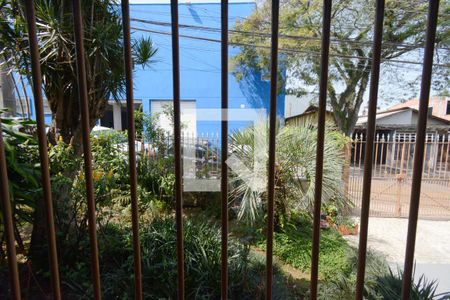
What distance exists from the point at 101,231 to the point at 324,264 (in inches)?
115

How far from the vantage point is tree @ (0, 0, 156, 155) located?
242 cm

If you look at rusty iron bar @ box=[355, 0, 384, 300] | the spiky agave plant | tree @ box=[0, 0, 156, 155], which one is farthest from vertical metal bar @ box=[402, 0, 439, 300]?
the spiky agave plant

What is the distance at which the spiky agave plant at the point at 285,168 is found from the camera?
3.91 m

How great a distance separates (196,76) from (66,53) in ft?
21.8

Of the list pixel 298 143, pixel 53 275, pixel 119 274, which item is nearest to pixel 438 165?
pixel 298 143

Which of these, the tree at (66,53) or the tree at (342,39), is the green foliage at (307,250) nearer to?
the tree at (66,53)

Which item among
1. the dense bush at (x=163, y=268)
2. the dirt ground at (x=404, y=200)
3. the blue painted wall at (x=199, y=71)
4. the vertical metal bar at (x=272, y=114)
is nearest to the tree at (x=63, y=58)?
the dense bush at (x=163, y=268)

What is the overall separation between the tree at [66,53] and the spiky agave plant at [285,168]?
6.59 ft

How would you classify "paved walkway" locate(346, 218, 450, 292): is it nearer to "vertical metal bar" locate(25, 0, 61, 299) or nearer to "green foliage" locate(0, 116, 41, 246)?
"vertical metal bar" locate(25, 0, 61, 299)

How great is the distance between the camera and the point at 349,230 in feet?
16.8

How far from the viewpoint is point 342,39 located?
23.5ft

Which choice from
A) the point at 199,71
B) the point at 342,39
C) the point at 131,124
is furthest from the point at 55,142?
the point at 342,39

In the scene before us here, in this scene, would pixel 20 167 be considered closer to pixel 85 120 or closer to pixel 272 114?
pixel 85 120

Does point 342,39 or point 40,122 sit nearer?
point 40,122
